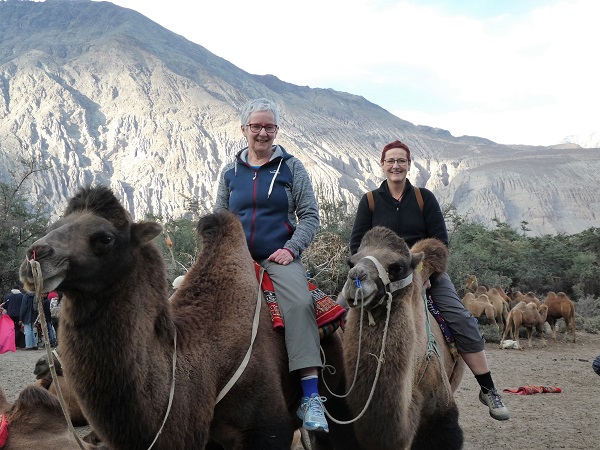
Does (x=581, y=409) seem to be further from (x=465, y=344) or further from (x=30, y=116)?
(x=30, y=116)

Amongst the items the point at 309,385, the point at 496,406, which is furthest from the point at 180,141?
the point at 309,385

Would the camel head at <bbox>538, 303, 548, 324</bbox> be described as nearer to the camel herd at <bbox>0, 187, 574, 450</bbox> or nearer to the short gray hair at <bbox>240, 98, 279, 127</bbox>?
the camel herd at <bbox>0, 187, 574, 450</bbox>

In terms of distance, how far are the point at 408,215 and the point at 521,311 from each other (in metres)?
13.7

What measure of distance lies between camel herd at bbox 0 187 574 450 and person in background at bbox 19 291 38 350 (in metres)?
13.1

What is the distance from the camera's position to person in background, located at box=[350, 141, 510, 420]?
559cm

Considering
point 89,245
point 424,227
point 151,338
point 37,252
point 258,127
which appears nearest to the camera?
point 37,252

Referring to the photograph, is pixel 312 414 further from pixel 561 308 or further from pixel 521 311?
pixel 561 308

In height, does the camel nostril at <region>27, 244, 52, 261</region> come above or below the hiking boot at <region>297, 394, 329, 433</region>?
above

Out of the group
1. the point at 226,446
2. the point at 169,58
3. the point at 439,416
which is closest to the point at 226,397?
the point at 226,446

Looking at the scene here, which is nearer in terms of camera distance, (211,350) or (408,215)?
(211,350)

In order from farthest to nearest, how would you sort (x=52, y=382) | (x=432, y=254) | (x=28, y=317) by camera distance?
1. (x=28, y=317)
2. (x=52, y=382)
3. (x=432, y=254)

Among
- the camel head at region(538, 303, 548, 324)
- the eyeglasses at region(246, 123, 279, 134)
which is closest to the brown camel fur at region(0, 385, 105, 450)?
the eyeglasses at region(246, 123, 279, 134)

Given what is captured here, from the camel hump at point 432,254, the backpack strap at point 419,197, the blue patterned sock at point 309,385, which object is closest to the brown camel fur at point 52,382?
the blue patterned sock at point 309,385

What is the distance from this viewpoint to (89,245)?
11.2 ft
